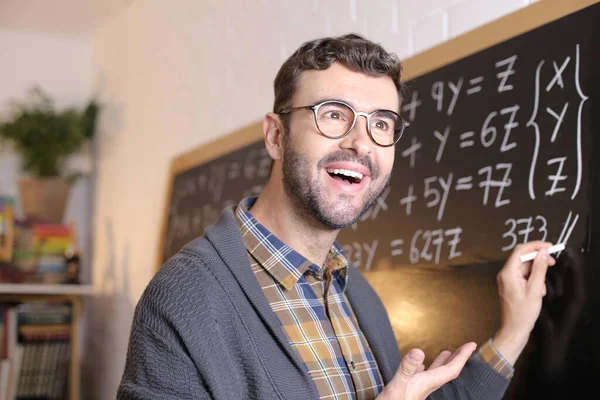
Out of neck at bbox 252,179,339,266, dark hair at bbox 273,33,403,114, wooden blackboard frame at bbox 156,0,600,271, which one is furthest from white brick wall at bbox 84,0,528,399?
neck at bbox 252,179,339,266

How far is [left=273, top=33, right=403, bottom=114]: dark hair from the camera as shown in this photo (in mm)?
1380

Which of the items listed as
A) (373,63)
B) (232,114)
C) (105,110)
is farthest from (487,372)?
(105,110)

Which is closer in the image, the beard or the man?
the man

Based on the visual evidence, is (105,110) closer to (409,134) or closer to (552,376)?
(409,134)

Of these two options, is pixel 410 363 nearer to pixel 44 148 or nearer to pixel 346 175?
pixel 346 175

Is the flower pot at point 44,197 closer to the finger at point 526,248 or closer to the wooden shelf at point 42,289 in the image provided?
the wooden shelf at point 42,289

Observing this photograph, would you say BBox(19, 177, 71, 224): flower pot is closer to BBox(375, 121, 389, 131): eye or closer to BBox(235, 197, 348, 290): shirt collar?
BBox(235, 197, 348, 290): shirt collar

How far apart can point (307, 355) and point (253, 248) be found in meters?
0.24

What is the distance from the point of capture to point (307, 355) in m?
1.31

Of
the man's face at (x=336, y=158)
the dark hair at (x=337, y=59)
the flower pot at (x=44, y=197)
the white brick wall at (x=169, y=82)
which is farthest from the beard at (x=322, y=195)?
the flower pot at (x=44, y=197)

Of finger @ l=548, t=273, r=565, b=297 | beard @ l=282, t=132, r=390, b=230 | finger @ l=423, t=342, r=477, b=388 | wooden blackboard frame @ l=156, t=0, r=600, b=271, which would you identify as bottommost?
finger @ l=423, t=342, r=477, b=388

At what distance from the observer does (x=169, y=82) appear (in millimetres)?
3424

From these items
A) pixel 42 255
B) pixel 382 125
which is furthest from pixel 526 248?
pixel 42 255

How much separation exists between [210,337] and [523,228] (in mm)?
781
